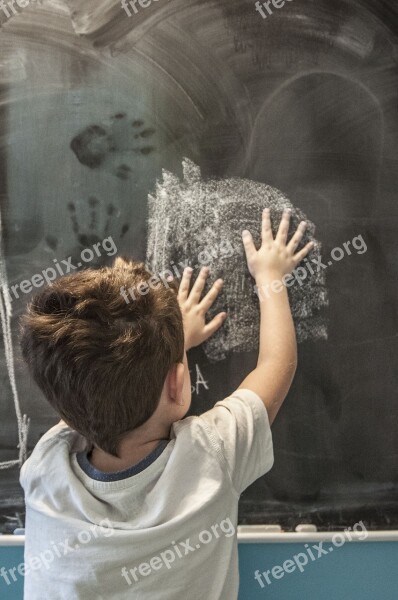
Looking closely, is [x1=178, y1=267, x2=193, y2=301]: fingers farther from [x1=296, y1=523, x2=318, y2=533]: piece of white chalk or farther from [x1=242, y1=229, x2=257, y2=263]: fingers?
[x1=296, y1=523, x2=318, y2=533]: piece of white chalk

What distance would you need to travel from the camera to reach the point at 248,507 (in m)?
1.15

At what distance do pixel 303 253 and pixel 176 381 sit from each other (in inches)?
14.8

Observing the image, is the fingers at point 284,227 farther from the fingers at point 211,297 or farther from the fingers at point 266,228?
the fingers at point 211,297

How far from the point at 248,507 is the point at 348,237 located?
54 centimetres

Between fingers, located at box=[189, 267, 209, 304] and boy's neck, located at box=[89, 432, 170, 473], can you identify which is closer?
boy's neck, located at box=[89, 432, 170, 473]

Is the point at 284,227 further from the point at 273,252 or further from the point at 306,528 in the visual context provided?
the point at 306,528

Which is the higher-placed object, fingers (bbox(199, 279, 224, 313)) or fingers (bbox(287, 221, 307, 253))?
fingers (bbox(287, 221, 307, 253))

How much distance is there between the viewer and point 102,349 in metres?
0.79

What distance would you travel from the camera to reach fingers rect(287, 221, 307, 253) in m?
1.11

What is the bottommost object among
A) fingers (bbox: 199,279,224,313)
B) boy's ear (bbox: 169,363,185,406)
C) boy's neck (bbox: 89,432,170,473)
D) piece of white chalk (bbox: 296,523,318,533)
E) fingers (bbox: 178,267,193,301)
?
piece of white chalk (bbox: 296,523,318,533)

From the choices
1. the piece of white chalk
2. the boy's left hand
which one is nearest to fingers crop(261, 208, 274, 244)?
the boy's left hand

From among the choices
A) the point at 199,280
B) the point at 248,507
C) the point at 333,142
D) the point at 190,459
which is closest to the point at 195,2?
the point at 333,142

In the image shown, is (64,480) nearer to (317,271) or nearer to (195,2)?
(317,271)

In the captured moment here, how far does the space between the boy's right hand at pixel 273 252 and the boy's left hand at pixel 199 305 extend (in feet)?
0.24
